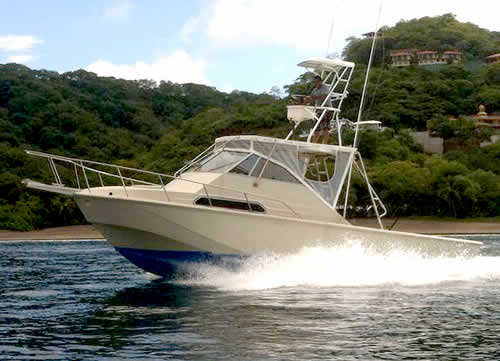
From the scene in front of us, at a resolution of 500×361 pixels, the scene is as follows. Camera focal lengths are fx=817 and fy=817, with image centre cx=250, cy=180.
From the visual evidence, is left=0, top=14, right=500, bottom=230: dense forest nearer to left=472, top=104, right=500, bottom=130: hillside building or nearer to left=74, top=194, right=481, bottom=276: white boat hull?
left=472, top=104, right=500, bottom=130: hillside building

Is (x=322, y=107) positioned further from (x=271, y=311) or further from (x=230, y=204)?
(x=271, y=311)

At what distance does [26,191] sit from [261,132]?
1123 inches

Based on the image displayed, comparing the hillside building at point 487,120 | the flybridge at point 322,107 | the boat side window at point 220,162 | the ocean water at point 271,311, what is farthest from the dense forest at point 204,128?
the boat side window at point 220,162

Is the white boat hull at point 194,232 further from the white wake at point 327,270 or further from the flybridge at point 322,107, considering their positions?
the flybridge at point 322,107

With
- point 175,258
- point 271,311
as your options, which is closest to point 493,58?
point 175,258

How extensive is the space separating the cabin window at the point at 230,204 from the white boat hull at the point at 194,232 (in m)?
0.46

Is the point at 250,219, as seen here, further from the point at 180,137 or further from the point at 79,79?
the point at 79,79

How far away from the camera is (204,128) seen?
83.5 metres

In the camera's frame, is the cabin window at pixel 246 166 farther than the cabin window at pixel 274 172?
No

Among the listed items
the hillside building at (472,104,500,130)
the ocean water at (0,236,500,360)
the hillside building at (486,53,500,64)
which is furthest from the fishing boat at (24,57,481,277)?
the hillside building at (486,53,500,64)

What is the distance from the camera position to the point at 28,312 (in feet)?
50.0

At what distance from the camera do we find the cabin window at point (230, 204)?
1803 cm

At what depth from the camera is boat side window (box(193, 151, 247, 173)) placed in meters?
18.9

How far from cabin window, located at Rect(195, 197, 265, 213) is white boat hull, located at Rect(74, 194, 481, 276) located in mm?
461
